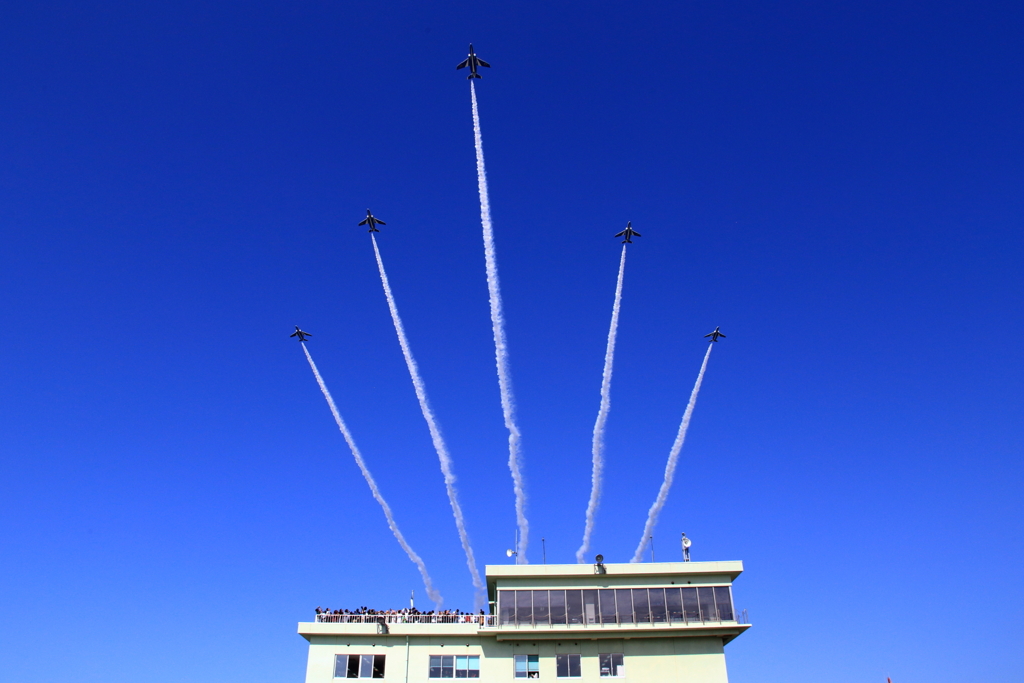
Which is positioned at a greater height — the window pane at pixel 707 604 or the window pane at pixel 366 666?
the window pane at pixel 707 604

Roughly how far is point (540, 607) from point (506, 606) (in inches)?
93.1

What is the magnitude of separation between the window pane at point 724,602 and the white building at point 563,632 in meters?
0.07

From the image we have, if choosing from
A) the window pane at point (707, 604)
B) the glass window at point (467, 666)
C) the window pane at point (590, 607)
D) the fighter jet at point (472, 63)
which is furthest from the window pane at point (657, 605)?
the fighter jet at point (472, 63)

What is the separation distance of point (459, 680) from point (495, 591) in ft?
20.0

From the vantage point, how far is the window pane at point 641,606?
4228 centimetres

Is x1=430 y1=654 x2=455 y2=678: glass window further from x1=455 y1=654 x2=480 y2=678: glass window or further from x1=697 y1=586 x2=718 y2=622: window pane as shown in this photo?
x1=697 y1=586 x2=718 y2=622: window pane

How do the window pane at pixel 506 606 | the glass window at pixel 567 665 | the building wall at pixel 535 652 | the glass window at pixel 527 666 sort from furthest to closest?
the window pane at pixel 506 606
the glass window at pixel 527 666
the glass window at pixel 567 665
the building wall at pixel 535 652

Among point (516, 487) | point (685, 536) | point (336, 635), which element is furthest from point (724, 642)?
point (336, 635)

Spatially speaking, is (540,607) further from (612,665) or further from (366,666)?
(366,666)

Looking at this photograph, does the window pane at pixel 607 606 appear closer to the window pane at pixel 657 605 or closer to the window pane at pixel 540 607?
the window pane at pixel 657 605

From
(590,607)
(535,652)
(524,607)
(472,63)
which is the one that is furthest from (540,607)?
(472,63)

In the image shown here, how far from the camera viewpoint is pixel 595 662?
4212cm

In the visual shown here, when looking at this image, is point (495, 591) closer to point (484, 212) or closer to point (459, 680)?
point (459, 680)

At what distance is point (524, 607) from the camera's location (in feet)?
141
